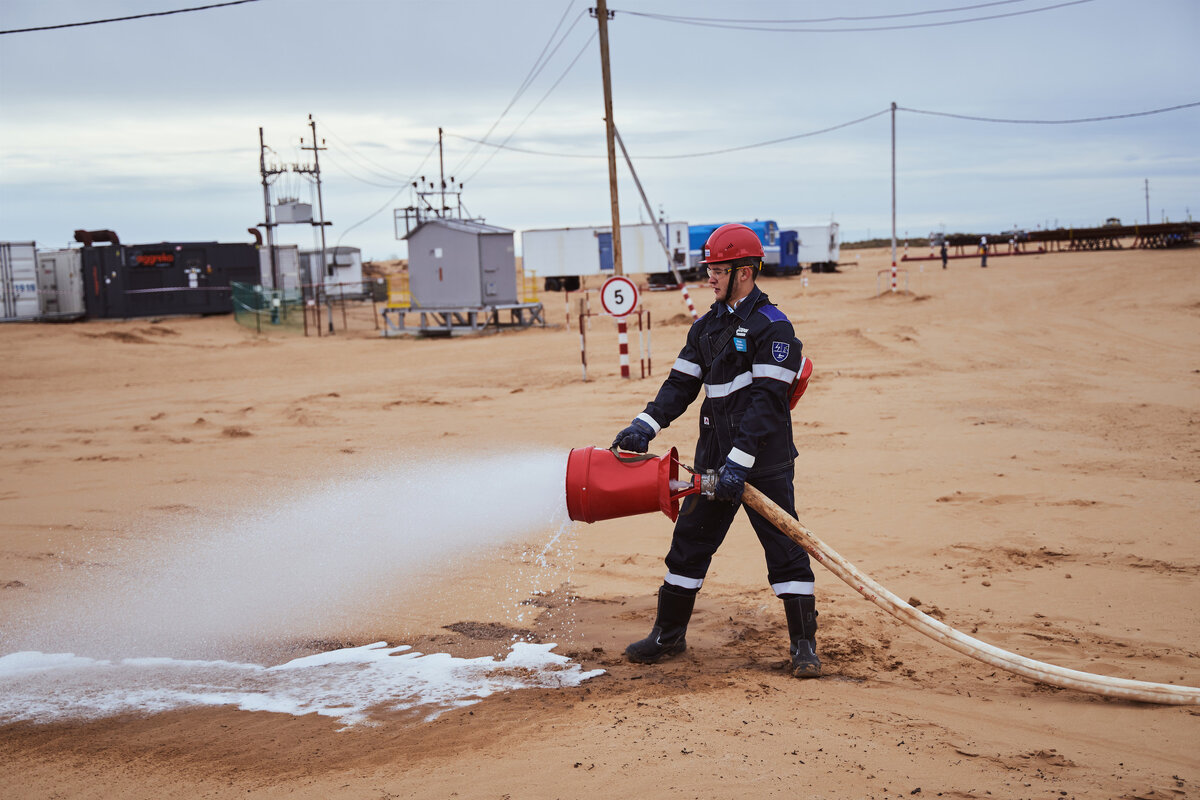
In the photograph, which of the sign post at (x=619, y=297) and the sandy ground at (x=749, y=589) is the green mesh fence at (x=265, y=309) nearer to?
the sandy ground at (x=749, y=589)

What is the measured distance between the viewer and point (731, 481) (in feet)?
14.4

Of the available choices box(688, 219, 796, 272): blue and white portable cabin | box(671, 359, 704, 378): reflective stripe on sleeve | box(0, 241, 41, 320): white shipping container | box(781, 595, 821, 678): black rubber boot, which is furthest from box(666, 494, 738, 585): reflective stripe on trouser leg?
box(688, 219, 796, 272): blue and white portable cabin

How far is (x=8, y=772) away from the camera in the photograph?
388 cm

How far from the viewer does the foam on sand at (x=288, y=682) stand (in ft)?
14.7


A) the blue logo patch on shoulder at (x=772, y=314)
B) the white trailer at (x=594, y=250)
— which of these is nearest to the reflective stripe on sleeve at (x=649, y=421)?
the blue logo patch on shoulder at (x=772, y=314)

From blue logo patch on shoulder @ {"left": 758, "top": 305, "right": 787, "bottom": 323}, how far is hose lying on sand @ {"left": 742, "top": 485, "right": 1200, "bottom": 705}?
Answer: 2.52 feet

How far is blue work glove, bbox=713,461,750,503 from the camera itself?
4.39 m

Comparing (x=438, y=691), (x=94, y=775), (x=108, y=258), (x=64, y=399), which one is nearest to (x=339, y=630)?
(x=438, y=691)

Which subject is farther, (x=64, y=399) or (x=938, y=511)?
(x=64, y=399)

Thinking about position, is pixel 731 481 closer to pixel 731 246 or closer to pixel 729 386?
pixel 729 386

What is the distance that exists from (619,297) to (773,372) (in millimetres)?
10586

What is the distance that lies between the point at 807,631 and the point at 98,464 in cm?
846

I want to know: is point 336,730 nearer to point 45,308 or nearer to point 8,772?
point 8,772

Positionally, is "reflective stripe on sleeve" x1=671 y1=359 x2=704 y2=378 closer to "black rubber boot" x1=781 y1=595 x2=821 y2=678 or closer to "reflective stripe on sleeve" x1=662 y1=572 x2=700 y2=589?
"reflective stripe on sleeve" x1=662 y1=572 x2=700 y2=589
